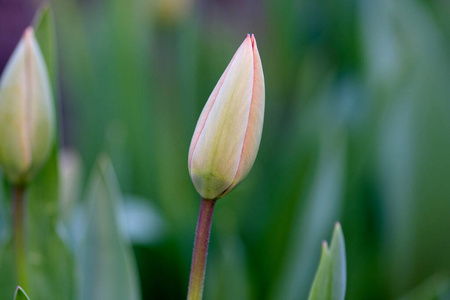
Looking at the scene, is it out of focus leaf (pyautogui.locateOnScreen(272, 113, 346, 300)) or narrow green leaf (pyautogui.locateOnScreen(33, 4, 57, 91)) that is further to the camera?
out of focus leaf (pyautogui.locateOnScreen(272, 113, 346, 300))

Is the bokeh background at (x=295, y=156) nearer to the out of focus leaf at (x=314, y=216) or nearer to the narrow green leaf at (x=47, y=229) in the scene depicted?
the out of focus leaf at (x=314, y=216)

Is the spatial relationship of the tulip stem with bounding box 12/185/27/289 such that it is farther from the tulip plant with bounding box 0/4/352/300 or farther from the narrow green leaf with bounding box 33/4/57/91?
the narrow green leaf with bounding box 33/4/57/91

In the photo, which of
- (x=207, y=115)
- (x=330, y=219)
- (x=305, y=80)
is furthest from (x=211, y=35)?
(x=207, y=115)

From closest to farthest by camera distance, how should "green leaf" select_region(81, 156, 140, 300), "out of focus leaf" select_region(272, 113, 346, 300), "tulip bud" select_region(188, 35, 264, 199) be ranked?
1. "tulip bud" select_region(188, 35, 264, 199)
2. "green leaf" select_region(81, 156, 140, 300)
3. "out of focus leaf" select_region(272, 113, 346, 300)

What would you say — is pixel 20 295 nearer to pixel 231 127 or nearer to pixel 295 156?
pixel 231 127

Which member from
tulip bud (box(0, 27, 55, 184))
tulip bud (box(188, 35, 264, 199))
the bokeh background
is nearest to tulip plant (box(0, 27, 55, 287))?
tulip bud (box(0, 27, 55, 184))

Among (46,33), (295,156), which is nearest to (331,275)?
(46,33)

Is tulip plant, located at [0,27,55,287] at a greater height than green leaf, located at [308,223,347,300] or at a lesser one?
greater
